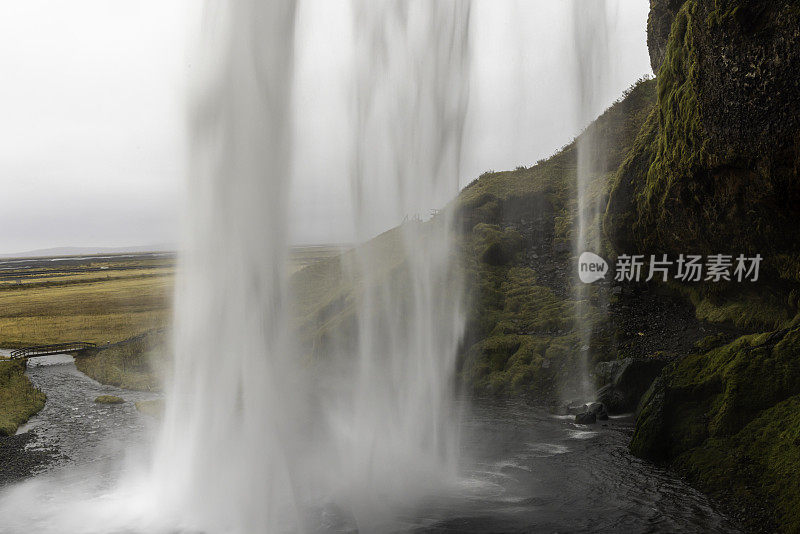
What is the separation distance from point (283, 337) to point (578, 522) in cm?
705

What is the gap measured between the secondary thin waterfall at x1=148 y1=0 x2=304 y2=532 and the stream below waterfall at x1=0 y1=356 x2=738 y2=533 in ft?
7.87

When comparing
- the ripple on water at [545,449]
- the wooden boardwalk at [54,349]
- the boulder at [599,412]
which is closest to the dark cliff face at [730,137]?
the boulder at [599,412]

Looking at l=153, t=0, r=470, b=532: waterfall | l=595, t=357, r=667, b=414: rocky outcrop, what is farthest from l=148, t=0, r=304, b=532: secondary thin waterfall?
l=595, t=357, r=667, b=414: rocky outcrop

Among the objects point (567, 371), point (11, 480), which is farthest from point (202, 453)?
point (567, 371)

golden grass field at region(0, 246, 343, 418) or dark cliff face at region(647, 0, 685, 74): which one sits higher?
dark cliff face at region(647, 0, 685, 74)

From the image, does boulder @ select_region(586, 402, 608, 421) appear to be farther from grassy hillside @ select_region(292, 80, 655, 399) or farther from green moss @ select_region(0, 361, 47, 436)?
green moss @ select_region(0, 361, 47, 436)

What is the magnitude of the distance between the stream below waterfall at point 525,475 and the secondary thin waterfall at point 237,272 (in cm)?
240

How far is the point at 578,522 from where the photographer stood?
10.1 m

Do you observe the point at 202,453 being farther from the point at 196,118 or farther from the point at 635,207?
the point at 635,207

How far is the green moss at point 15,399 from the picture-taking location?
20.8 metres

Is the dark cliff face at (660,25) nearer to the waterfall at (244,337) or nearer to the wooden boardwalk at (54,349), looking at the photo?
the waterfall at (244,337)

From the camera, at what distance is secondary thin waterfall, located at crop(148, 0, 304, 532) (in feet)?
33.3

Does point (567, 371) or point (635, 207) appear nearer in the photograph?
point (567, 371)

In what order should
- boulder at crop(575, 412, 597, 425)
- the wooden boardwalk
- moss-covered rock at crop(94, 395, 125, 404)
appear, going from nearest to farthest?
boulder at crop(575, 412, 597, 425) → moss-covered rock at crop(94, 395, 125, 404) → the wooden boardwalk
